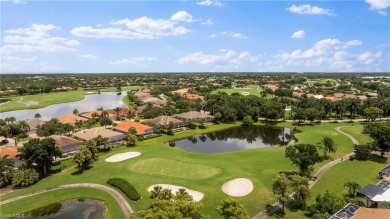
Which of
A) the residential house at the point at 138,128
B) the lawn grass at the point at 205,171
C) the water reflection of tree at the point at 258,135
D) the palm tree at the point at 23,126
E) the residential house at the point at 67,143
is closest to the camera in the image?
the lawn grass at the point at 205,171

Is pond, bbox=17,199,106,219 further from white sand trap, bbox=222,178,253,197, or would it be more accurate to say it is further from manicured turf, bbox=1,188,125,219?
white sand trap, bbox=222,178,253,197

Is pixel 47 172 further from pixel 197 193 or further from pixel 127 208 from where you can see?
pixel 197 193

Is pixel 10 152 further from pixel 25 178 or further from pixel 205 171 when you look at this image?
pixel 205 171

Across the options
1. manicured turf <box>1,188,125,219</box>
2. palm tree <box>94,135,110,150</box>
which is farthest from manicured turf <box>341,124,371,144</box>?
manicured turf <box>1,188,125,219</box>

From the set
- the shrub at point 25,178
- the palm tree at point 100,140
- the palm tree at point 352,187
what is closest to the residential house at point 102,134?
the palm tree at point 100,140

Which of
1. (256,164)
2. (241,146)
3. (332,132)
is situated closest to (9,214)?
(256,164)

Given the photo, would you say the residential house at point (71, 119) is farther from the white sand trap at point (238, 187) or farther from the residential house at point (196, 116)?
the white sand trap at point (238, 187)
